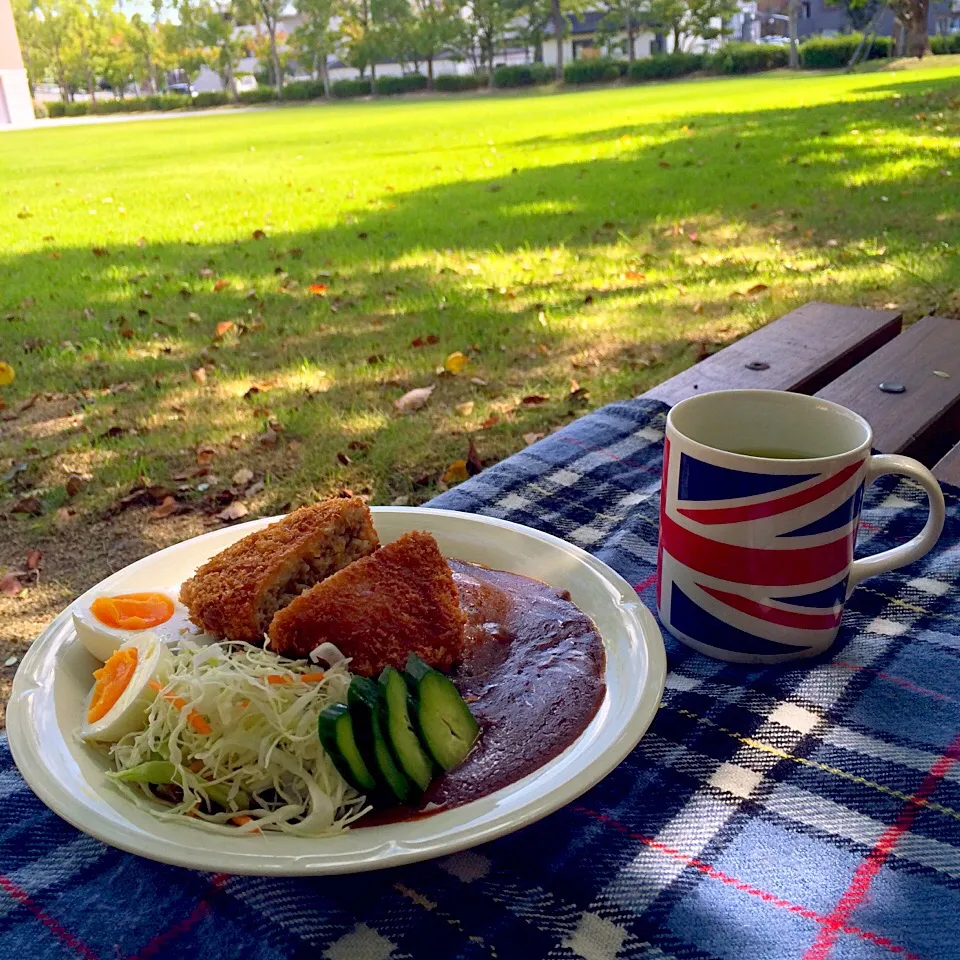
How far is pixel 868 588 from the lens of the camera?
179cm

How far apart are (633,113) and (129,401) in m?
19.6

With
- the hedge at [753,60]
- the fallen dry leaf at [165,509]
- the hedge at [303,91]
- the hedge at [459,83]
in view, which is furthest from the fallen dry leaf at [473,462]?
the hedge at [303,91]

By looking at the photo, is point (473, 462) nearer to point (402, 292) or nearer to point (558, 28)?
point (402, 292)

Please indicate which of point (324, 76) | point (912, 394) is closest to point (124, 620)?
point (912, 394)

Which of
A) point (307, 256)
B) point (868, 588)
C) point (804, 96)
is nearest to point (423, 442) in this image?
point (868, 588)

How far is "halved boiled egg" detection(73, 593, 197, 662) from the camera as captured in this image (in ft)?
4.44

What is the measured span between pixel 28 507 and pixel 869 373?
3227 millimetres

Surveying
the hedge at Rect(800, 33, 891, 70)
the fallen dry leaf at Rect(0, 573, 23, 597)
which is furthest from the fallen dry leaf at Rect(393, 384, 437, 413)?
the hedge at Rect(800, 33, 891, 70)

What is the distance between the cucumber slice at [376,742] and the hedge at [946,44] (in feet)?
178

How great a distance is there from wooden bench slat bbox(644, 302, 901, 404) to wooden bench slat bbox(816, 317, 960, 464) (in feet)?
0.39

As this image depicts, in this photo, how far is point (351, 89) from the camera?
197 ft

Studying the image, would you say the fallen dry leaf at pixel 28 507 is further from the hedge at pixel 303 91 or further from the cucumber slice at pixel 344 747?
the hedge at pixel 303 91

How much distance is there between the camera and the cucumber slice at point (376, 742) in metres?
1.09

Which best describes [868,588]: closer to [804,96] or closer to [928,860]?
[928,860]
